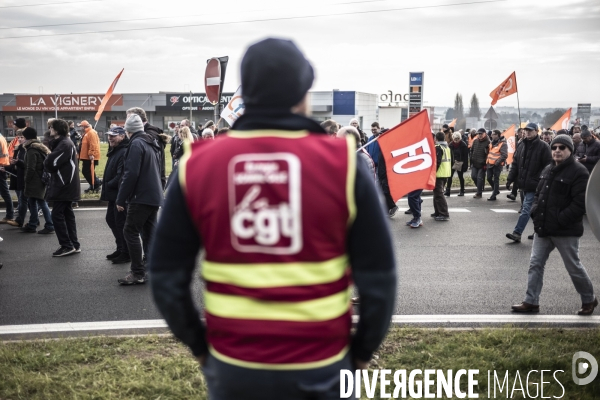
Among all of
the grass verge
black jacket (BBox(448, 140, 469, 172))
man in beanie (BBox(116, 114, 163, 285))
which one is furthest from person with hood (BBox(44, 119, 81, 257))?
black jacket (BBox(448, 140, 469, 172))

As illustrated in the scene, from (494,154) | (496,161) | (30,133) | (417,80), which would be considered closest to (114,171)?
(30,133)

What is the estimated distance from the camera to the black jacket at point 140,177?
707 cm

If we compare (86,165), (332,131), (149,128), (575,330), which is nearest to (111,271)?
(149,128)

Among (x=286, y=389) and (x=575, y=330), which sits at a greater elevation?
(x=286, y=389)

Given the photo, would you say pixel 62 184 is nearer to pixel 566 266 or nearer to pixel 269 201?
pixel 566 266

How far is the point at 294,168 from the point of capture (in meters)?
1.81

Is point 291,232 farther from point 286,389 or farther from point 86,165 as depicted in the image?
point 86,165

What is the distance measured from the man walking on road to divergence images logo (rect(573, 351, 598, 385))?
5.54 meters

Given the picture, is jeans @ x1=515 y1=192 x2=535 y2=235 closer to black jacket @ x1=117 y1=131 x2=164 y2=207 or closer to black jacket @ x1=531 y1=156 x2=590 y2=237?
black jacket @ x1=531 y1=156 x2=590 y2=237

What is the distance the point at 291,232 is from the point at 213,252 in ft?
0.86

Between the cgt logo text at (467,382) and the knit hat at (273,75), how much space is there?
101 inches

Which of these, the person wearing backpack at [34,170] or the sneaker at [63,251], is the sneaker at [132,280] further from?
the person wearing backpack at [34,170]

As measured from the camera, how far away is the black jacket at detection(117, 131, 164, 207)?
7.07 metres

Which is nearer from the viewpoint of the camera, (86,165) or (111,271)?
(111,271)
